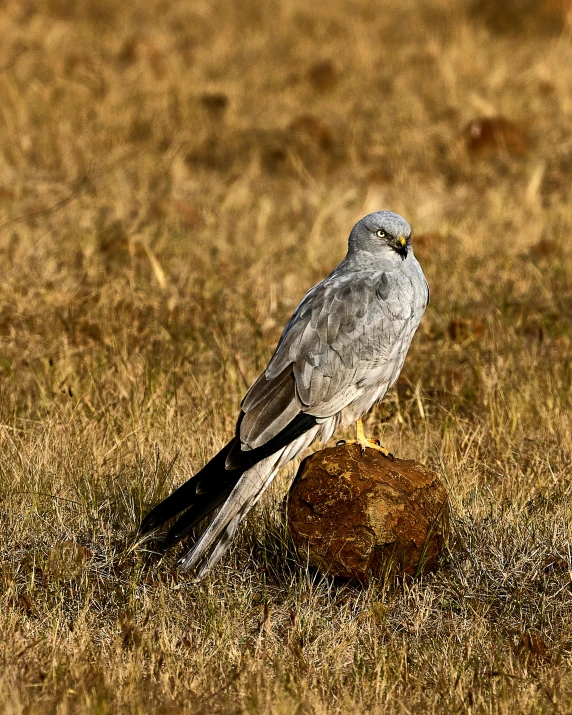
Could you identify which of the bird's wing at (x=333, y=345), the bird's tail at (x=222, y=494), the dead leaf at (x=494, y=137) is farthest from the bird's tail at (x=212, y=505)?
the dead leaf at (x=494, y=137)

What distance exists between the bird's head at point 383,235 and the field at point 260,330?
91 cm

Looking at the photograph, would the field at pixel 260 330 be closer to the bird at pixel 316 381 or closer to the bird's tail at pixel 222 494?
the bird's tail at pixel 222 494

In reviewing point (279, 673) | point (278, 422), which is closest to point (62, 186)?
point (278, 422)

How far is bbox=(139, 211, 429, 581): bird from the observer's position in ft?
11.7

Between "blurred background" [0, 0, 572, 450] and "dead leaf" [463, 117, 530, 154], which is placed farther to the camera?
"dead leaf" [463, 117, 530, 154]

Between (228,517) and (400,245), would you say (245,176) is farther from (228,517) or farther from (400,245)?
(228,517)

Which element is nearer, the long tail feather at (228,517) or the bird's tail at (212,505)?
the bird's tail at (212,505)

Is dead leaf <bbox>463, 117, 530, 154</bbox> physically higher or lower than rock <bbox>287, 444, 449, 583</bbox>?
higher

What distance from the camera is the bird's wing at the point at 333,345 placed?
3.74 metres

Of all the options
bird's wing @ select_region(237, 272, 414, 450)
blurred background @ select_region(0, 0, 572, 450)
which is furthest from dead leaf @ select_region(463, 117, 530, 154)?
bird's wing @ select_region(237, 272, 414, 450)

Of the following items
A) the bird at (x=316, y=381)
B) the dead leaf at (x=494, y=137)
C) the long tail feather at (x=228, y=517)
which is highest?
the dead leaf at (x=494, y=137)

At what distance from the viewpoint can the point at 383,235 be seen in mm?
4059

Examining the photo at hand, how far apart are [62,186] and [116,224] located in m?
1.11

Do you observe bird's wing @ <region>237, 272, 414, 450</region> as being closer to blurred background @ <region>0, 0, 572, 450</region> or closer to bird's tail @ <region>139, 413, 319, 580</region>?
bird's tail @ <region>139, 413, 319, 580</region>
